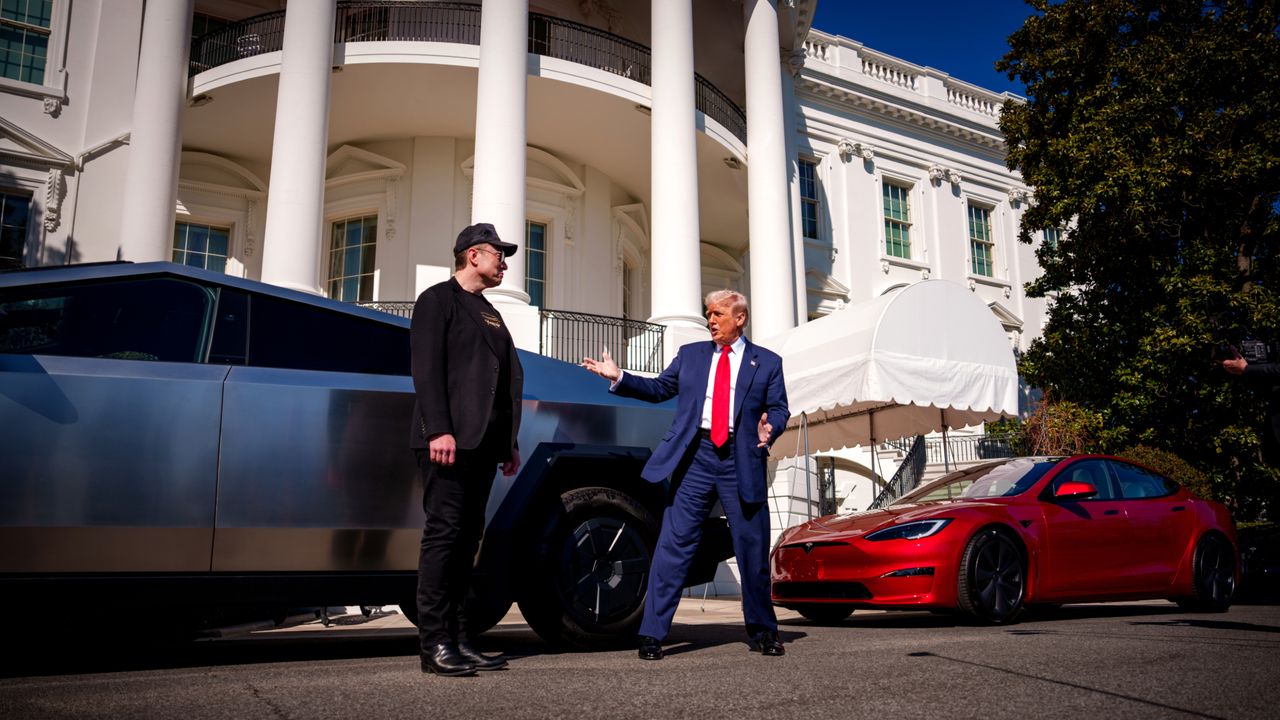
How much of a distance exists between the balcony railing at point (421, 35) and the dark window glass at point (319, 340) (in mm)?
12728

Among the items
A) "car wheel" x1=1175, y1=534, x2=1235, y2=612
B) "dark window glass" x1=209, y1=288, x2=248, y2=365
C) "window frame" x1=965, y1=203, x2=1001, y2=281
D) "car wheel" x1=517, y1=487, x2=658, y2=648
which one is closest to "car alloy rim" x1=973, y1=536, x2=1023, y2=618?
"car wheel" x1=1175, y1=534, x2=1235, y2=612

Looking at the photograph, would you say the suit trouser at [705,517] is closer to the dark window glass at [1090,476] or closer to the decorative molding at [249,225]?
the dark window glass at [1090,476]

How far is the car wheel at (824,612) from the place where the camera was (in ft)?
22.4

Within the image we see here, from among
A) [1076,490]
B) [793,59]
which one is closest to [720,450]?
[1076,490]

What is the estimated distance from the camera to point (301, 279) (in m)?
13.1

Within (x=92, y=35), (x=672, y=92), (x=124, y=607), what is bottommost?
(x=124, y=607)

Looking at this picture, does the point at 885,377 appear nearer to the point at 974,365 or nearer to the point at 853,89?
the point at 974,365

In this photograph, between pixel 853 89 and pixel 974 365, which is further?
pixel 853 89

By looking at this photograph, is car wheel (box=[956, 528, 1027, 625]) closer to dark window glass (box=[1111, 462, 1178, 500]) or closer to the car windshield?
the car windshield

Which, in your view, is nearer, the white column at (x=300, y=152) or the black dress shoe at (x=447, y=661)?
the black dress shoe at (x=447, y=661)

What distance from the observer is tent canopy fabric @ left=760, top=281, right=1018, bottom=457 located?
1045 cm

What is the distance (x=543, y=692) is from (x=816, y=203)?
20683 millimetres

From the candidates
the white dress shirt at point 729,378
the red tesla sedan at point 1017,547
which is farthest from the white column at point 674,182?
the white dress shirt at point 729,378

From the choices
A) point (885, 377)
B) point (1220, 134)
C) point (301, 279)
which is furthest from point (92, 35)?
point (1220, 134)
